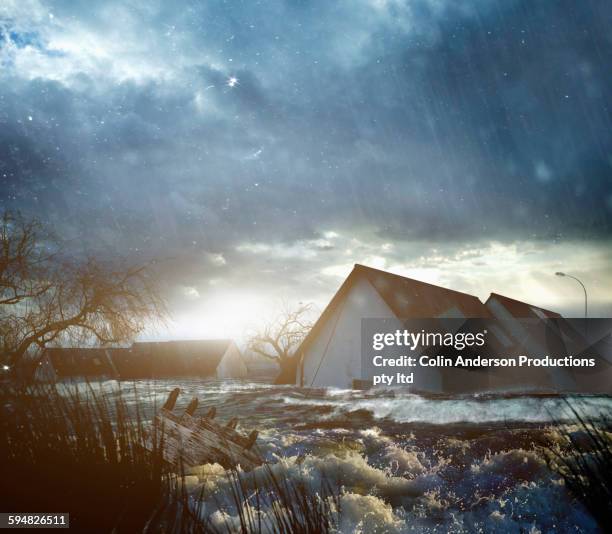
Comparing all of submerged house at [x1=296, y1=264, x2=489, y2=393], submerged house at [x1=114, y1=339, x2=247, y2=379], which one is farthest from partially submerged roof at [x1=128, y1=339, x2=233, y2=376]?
submerged house at [x1=296, y1=264, x2=489, y2=393]

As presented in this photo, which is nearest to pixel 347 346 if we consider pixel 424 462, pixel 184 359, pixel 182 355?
pixel 424 462

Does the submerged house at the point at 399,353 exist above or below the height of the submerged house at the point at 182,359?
above

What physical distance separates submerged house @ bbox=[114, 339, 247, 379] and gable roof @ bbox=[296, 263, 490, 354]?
1218 inches

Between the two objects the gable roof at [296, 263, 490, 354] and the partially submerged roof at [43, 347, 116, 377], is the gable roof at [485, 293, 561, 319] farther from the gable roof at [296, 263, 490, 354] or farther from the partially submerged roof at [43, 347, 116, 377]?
the partially submerged roof at [43, 347, 116, 377]

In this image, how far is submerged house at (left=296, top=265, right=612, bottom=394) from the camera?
1858cm

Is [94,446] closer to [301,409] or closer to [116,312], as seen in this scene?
[301,409]

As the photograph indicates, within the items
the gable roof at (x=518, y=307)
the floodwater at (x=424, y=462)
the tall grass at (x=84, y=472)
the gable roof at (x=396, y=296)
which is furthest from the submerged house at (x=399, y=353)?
the tall grass at (x=84, y=472)

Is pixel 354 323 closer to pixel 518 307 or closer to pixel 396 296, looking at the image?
pixel 396 296

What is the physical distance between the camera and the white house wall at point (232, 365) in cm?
4916

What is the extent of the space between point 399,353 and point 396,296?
2.70 m

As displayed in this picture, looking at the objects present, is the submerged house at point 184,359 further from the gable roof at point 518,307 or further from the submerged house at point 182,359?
the gable roof at point 518,307

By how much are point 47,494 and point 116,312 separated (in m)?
17.4

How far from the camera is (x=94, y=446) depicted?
4.02 metres

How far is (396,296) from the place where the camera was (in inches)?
773
